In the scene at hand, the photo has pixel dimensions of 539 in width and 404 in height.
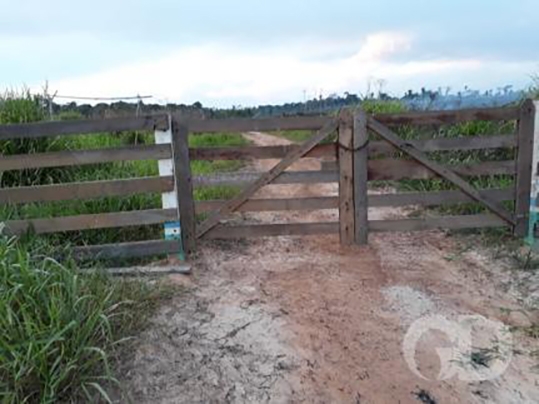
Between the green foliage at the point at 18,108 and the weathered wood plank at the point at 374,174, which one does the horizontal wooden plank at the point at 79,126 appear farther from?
the green foliage at the point at 18,108

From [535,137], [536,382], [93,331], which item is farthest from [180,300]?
[535,137]

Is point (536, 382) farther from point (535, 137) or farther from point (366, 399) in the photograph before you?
point (535, 137)

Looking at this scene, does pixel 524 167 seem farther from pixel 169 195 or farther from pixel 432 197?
pixel 169 195

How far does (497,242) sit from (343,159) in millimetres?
1942

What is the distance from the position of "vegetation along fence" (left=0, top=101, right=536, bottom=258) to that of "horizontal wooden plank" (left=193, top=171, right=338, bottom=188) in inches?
0.4

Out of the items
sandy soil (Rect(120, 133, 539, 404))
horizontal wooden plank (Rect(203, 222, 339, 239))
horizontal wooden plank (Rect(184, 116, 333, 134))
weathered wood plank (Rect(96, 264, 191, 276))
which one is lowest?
sandy soil (Rect(120, 133, 539, 404))

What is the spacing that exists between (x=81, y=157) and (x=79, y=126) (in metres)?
0.29

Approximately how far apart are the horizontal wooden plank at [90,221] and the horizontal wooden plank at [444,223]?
7.05ft

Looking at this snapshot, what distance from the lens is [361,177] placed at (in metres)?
4.77

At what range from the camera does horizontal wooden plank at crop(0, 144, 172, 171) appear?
14.1ft

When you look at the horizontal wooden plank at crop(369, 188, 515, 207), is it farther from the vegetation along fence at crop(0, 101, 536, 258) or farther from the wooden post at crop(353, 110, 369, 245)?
the wooden post at crop(353, 110, 369, 245)

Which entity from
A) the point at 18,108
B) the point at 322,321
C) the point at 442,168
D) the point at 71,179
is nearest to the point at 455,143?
the point at 442,168

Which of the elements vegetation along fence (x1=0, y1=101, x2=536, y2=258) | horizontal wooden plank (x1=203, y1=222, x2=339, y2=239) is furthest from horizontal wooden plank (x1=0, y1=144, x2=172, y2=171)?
horizontal wooden plank (x1=203, y1=222, x2=339, y2=239)

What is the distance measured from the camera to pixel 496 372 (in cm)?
293
